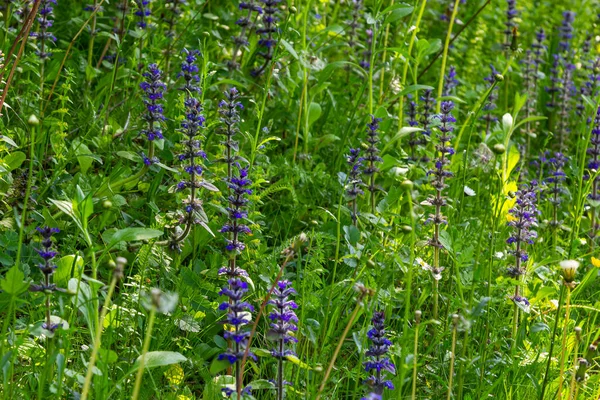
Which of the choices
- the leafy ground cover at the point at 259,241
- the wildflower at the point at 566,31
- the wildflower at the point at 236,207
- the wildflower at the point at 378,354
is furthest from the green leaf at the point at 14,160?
the wildflower at the point at 566,31

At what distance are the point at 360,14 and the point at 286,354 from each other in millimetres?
3088

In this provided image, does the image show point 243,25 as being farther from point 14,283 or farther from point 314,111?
point 14,283

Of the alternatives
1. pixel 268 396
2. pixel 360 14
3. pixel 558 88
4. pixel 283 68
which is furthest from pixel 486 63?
pixel 268 396

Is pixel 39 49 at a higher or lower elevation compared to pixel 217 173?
higher

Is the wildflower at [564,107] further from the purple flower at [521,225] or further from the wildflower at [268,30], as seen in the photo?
the purple flower at [521,225]

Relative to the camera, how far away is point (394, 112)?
4.67 m

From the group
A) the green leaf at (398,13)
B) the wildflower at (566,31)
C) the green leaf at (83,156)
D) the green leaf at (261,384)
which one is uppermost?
the green leaf at (398,13)

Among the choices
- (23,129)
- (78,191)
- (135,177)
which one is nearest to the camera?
(78,191)

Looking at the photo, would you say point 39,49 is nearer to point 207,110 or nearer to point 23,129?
point 23,129

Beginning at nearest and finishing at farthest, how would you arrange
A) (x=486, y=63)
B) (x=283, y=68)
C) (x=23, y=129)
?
(x=23, y=129)
(x=283, y=68)
(x=486, y=63)

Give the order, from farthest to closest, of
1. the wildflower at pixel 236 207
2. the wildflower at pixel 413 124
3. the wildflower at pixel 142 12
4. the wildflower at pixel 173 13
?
the wildflower at pixel 173 13 → the wildflower at pixel 142 12 → the wildflower at pixel 413 124 → the wildflower at pixel 236 207

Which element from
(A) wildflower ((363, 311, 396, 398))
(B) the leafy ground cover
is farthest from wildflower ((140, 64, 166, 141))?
(A) wildflower ((363, 311, 396, 398))

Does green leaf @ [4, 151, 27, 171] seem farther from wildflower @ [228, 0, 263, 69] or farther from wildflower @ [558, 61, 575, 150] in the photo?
wildflower @ [558, 61, 575, 150]

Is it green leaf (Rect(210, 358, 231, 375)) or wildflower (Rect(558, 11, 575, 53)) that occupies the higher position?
wildflower (Rect(558, 11, 575, 53))
